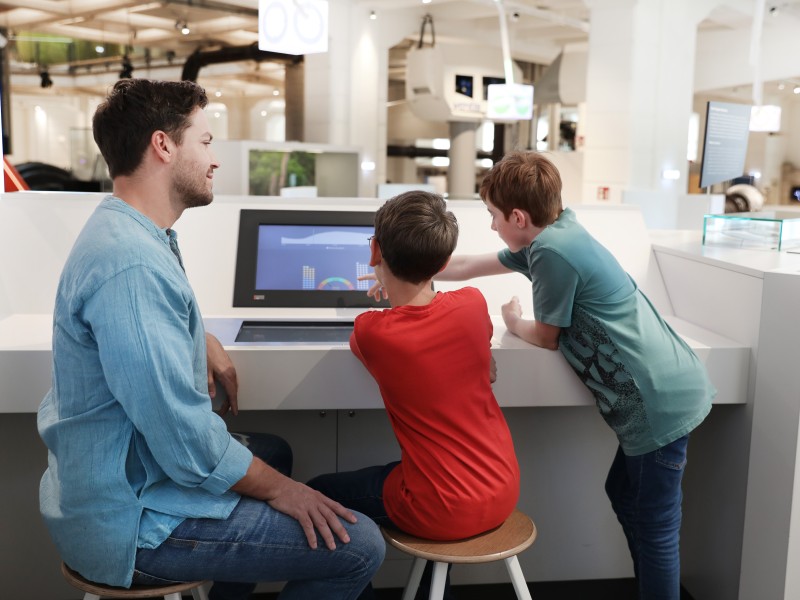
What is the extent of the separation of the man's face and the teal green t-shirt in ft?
2.30

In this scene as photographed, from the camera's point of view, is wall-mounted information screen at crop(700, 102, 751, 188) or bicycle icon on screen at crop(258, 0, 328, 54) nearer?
bicycle icon on screen at crop(258, 0, 328, 54)

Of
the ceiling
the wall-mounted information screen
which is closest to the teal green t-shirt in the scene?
the wall-mounted information screen

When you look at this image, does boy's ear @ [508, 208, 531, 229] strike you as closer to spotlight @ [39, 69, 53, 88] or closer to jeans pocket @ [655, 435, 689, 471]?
jeans pocket @ [655, 435, 689, 471]

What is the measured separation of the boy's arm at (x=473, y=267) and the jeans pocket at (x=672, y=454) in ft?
1.98

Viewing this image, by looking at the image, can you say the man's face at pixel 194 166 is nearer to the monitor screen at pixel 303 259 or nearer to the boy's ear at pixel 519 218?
the boy's ear at pixel 519 218

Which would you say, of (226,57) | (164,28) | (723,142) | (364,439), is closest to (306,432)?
(364,439)

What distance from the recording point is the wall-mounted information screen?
4.79 m

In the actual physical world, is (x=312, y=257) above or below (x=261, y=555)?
above

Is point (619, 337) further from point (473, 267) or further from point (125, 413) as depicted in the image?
point (125, 413)

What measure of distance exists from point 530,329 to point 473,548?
2.01ft

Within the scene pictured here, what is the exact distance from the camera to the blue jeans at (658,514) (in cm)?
188

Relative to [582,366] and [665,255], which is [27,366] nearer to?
[582,366]

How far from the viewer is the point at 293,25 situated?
4.46 metres

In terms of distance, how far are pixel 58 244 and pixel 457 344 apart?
4.54ft
